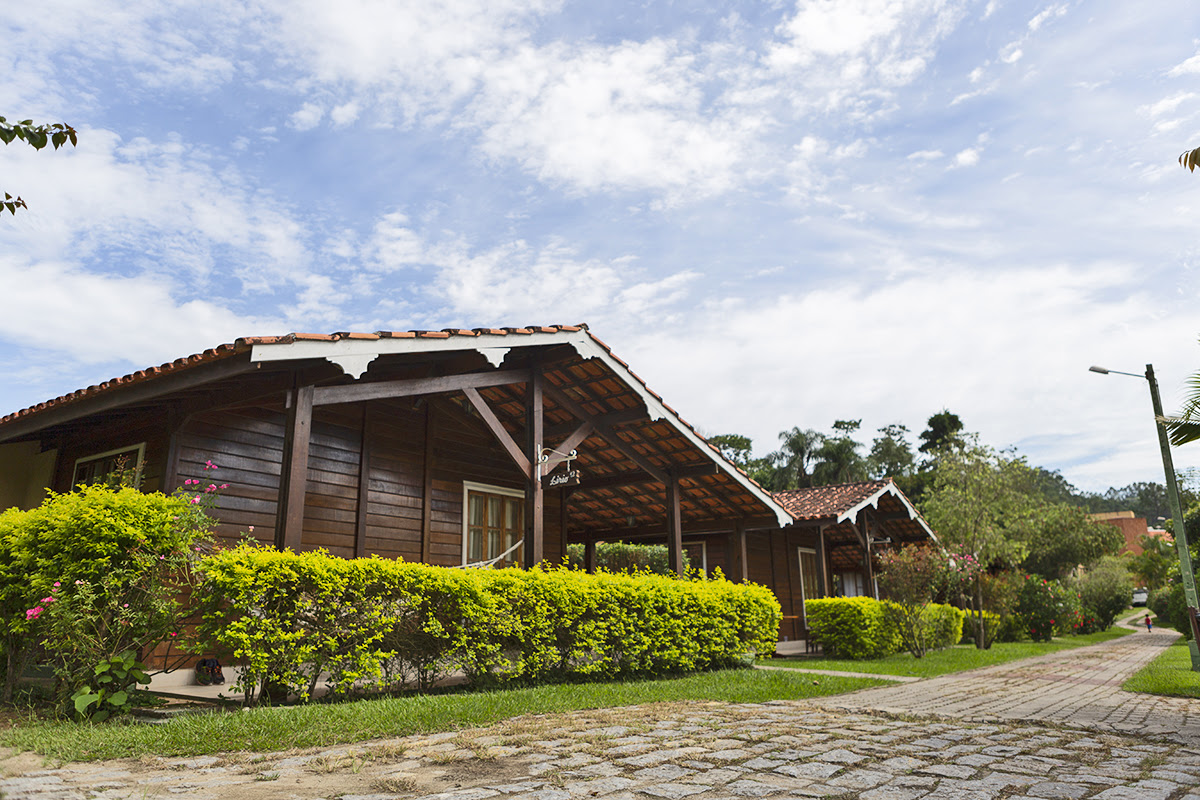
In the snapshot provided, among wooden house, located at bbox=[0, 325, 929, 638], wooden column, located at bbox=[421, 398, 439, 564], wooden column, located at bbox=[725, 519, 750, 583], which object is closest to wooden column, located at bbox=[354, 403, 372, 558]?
wooden house, located at bbox=[0, 325, 929, 638]

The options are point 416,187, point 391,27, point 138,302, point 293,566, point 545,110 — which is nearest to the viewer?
point 293,566

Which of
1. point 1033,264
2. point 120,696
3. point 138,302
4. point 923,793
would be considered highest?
point 138,302

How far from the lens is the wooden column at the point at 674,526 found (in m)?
12.9

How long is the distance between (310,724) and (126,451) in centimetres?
615

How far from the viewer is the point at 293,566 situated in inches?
250

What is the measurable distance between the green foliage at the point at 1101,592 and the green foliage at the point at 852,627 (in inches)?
689

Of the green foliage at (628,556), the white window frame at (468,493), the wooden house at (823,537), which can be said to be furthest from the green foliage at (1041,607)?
the white window frame at (468,493)

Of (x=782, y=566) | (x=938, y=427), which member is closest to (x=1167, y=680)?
(x=782, y=566)

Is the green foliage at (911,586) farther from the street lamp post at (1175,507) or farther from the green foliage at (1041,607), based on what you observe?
the green foliage at (1041,607)

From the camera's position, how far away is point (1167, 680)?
11.0m

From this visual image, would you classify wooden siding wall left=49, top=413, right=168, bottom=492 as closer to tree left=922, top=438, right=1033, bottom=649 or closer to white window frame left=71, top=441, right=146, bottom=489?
white window frame left=71, top=441, right=146, bottom=489

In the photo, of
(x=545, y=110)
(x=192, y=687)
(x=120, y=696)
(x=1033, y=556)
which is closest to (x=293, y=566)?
(x=120, y=696)

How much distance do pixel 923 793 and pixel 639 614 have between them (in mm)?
6128

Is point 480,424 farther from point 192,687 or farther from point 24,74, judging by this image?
point 24,74
